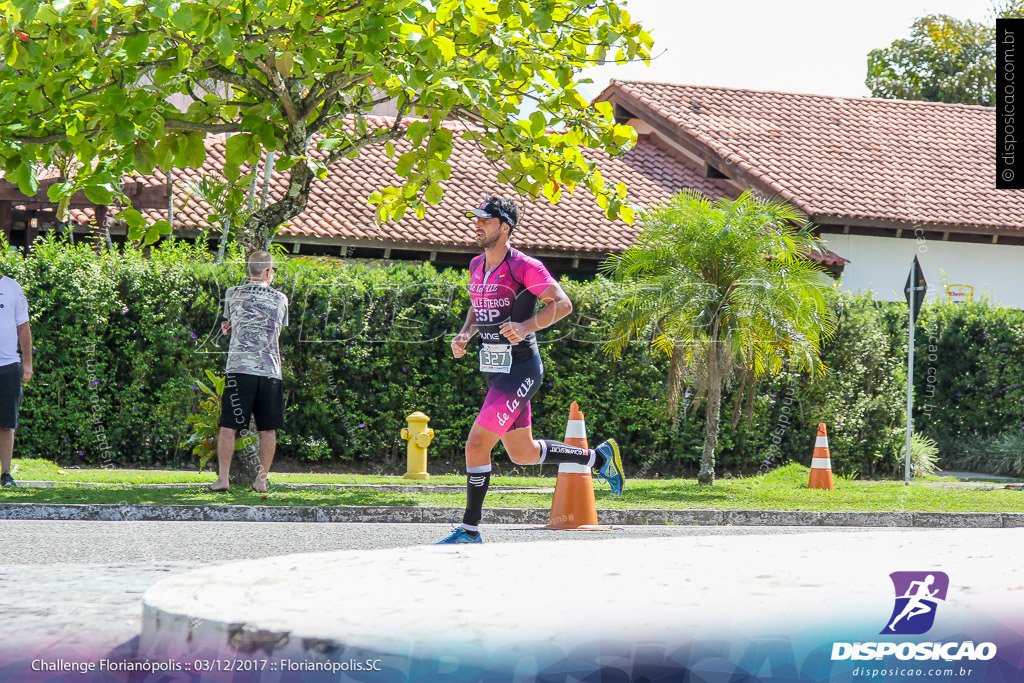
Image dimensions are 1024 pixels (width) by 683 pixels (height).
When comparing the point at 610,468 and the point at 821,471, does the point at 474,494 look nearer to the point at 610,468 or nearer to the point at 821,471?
the point at 610,468

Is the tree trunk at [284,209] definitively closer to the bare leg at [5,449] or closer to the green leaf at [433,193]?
the green leaf at [433,193]

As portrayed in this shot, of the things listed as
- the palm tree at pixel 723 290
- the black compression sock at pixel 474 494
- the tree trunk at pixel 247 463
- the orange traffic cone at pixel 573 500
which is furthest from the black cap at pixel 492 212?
the palm tree at pixel 723 290

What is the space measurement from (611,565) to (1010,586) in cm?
128

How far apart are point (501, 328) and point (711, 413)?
747 cm

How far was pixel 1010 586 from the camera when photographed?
3473 millimetres

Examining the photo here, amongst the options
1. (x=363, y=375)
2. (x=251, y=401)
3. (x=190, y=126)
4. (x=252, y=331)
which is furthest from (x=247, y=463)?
(x=363, y=375)

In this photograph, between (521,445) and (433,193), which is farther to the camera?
(433,193)

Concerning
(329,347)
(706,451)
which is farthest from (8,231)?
(706,451)

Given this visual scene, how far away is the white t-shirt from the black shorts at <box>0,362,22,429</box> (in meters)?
0.07

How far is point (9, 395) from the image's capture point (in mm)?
11008

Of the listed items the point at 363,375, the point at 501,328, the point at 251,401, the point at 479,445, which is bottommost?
the point at 479,445

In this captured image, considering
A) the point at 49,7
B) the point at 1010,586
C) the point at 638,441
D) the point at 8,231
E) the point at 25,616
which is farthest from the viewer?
the point at 8,231

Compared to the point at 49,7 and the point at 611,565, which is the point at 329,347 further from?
the point at 611,565

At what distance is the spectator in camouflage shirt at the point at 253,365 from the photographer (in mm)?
10789
